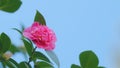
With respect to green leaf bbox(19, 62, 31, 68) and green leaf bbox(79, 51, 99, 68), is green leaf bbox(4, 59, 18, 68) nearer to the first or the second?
green leaf bbox(19, 62, 31, 68)

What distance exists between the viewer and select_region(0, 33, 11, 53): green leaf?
0.68m

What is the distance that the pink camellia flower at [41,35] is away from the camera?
2.30 feet

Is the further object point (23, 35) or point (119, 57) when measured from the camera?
point (119, 57)

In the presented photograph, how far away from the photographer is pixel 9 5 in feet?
2.28

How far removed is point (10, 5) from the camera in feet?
2.28

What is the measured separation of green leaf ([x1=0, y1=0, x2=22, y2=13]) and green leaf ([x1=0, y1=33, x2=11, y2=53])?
6cm

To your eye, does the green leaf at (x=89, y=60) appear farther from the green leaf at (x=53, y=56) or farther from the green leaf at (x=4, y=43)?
the green leaf at (x=4, y=43)

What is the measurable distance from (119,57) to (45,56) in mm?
1394

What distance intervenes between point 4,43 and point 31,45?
0.20 ft

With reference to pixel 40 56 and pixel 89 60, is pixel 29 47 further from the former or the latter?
pixel 89 60

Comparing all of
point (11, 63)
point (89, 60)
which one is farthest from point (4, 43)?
point (89, 60)

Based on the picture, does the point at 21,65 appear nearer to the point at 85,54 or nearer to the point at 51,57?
the point at 51,57

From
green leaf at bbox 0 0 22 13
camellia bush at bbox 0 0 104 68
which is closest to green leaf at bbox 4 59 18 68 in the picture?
camellia bush at bbox 0 0 104 68

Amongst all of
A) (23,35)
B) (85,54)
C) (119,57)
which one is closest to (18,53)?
(23,35)
